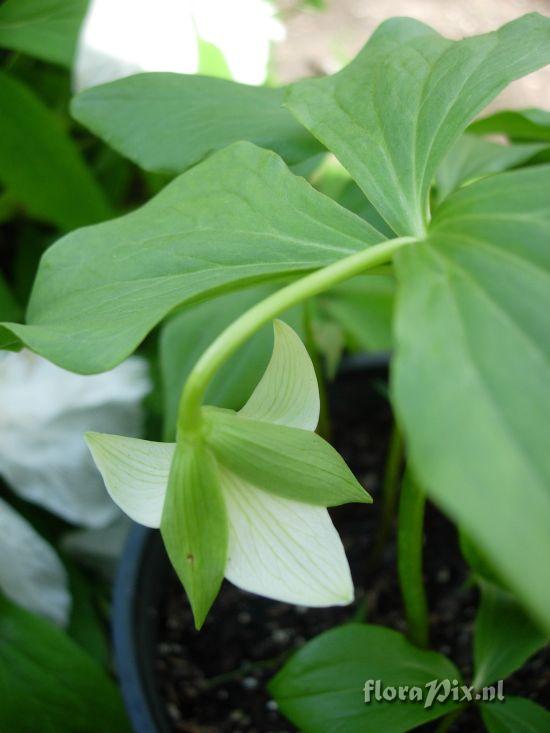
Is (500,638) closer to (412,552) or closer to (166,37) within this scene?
(412,552)

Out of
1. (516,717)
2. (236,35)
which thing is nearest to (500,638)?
(516,717)

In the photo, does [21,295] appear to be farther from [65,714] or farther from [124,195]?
[65,714]

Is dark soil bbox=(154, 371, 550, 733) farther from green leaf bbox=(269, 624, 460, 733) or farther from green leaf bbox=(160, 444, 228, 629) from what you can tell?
green leaf bbox=(160, 444, 228, 629)

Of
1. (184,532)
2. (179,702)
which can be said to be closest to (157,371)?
(179,702)

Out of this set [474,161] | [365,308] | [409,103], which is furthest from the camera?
[365,308]

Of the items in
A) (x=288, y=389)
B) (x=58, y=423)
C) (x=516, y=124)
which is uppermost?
(x=516, y=124)

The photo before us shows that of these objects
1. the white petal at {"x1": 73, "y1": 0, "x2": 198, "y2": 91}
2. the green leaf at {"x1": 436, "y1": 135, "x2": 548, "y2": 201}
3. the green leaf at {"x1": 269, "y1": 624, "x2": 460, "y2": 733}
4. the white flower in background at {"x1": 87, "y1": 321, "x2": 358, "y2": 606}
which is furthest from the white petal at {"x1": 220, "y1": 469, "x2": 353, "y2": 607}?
the white petal at {"x1": 73, "y1": 0, "x2": 198, "y2": 91}
